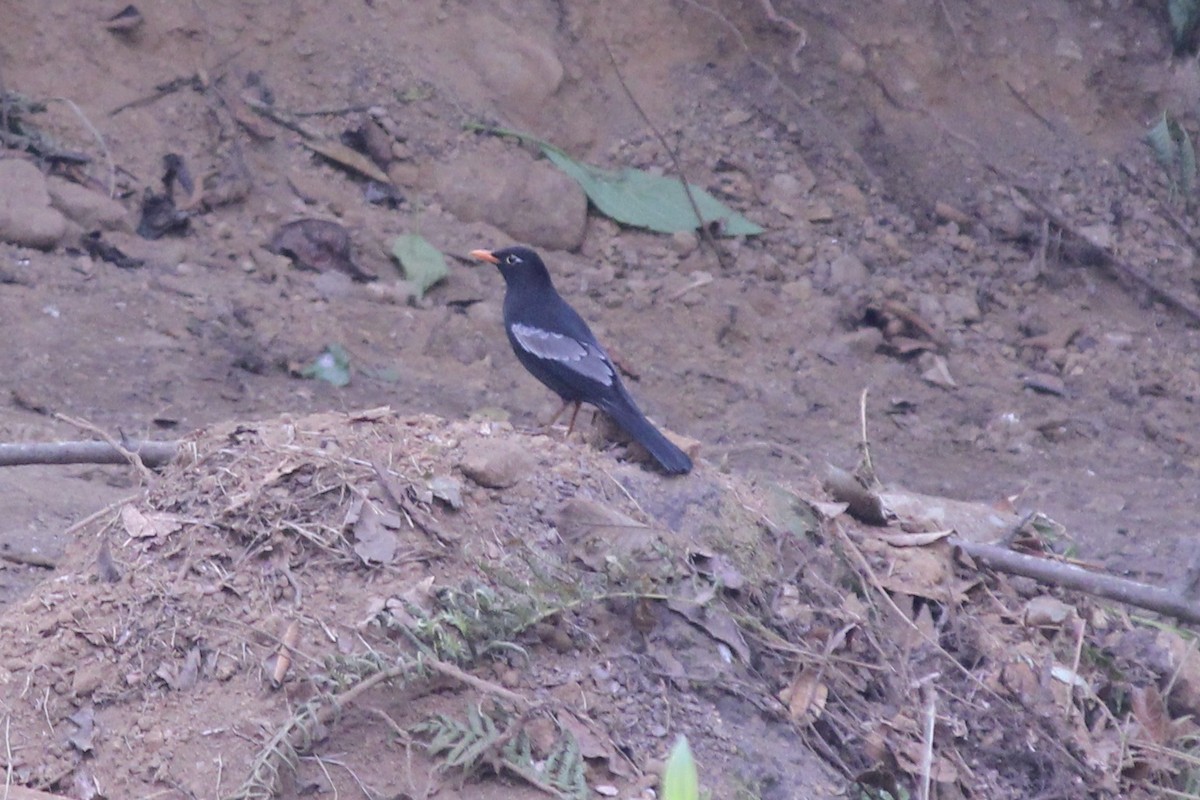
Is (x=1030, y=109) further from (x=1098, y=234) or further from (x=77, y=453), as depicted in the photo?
(x=77, y=453)

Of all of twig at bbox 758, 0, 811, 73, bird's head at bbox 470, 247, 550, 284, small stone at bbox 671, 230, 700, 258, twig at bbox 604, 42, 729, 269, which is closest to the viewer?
bird's head at bbox 470, 247, 550, 284

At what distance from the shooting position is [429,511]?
376 centimetres

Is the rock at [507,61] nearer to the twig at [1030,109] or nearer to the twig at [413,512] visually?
the twig at [1030,109]

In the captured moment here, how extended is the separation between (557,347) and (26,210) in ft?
11.4

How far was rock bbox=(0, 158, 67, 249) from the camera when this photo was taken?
766 centimetres

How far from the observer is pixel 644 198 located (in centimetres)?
954

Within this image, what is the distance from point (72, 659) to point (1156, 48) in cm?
956

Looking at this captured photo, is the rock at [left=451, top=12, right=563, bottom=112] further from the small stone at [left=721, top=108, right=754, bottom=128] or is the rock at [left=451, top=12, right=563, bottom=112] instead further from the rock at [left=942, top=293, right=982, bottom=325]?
the rock at [left=942, top=293, right=982, bottom=325]

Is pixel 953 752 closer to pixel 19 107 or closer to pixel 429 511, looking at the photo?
pixel 429 511

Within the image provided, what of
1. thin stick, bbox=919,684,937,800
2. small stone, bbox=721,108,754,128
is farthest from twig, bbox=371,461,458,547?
small stone, bbox=721,108,754,128

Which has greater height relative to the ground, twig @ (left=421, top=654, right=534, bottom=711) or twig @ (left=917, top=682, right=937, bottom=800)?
twig @ (left=421, top=654, right=534, bottom=711)

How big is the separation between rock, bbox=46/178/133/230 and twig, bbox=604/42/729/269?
352 centimetres

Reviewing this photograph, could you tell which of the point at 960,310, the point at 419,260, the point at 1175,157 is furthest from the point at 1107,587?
the point at 1175,157

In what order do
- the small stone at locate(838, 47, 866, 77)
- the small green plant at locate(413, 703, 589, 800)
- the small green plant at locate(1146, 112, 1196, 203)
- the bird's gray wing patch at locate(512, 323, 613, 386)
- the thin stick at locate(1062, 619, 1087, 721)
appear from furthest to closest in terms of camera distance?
the small green plant at locate(1146, 112, 1196, 203) < the small stone at locate(838, 47, 866, 77) < the bird's gray wing patch at locate(512, 323, 613, 386) < the thin stick at locate(1062, 619, 1087, 721) < the small green plant at locate(413, 703, 589, 800)
